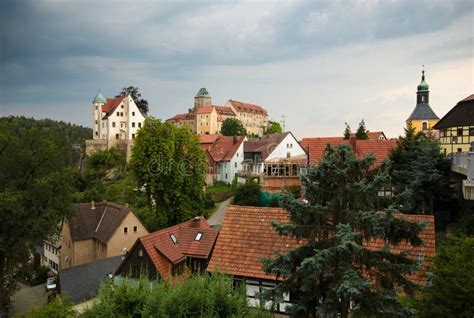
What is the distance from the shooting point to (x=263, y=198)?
4172 centimetres

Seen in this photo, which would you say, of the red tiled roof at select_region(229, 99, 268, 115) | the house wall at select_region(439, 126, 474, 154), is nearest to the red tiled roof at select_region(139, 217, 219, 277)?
the house wall at select_region(439, 126, 474, 154)

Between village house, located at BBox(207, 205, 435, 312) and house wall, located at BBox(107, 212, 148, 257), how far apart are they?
17349 millimetres

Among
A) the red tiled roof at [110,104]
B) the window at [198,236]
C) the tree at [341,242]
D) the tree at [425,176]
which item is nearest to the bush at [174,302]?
the tree at [341,242]

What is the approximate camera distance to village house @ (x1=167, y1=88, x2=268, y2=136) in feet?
329

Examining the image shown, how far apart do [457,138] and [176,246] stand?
73.9 ft

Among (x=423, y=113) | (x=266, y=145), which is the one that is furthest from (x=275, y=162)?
(x=423, y=113)

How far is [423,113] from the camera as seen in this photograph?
63.8m

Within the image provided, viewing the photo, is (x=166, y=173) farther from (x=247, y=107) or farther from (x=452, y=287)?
(x=247, y=107)

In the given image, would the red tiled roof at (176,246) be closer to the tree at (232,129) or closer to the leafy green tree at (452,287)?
the leafy green tree at (452,287)

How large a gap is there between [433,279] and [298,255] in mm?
3522

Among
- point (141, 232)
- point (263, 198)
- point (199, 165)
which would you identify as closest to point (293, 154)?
point (263, 198)

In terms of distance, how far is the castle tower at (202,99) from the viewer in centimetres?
11762

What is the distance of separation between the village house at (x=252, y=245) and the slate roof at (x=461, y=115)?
17855 mm

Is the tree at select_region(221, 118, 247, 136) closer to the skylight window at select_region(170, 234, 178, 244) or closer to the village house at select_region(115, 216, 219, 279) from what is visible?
the skylight window at select_region(170, 234, 178, 244)
